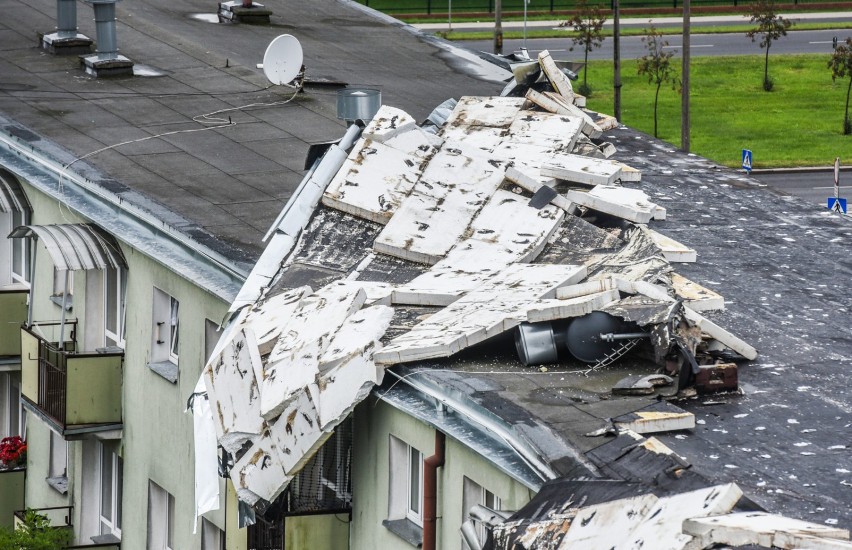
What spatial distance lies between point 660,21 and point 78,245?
61464 mm

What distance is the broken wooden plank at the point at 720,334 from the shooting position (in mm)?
14984

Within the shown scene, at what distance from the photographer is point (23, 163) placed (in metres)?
25.6

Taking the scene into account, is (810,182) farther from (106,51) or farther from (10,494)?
(10,494)

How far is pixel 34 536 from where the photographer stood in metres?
23.8

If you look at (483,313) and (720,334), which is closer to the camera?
(720,334)

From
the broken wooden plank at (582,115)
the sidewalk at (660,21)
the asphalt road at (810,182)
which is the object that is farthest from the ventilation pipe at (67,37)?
the sidewalk at (660,21)

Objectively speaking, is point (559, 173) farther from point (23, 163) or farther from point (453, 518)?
point (23, 163)

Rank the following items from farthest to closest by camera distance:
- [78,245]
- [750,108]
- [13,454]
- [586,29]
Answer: [586,29] < [750,108] < [13,454] < [78,245]

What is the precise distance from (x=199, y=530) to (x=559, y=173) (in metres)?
6.68

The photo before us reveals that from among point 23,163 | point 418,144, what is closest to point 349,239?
point 418,144

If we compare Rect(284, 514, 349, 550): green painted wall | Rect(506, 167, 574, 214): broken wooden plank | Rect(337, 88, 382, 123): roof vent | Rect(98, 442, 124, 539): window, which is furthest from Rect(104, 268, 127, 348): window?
Rect(284, 514, 349, 550): green painted wall

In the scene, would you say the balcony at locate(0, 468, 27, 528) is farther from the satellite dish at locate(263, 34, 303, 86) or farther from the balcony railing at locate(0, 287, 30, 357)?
the satellite dish at locate(263, 34, 303, 86)

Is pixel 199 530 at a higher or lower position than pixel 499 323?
lower

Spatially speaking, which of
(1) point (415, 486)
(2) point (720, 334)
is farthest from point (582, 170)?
(1) point (415, 486)
